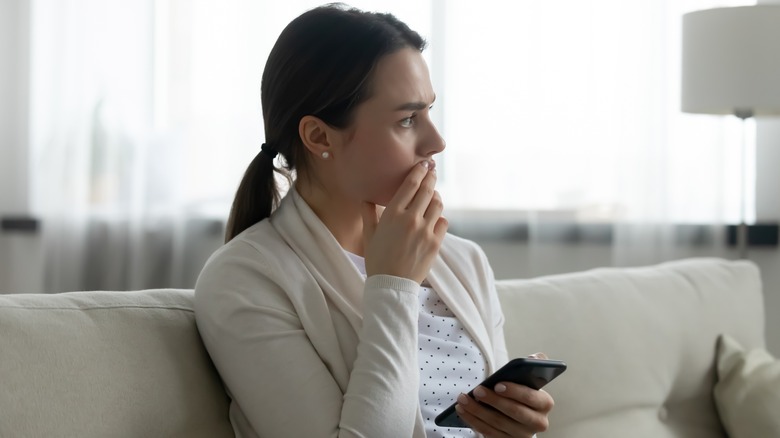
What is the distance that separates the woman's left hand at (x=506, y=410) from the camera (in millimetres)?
1362

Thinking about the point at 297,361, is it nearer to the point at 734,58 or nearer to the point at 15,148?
the point at 734,58

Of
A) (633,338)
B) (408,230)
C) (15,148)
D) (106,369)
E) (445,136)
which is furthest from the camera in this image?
(15,148)

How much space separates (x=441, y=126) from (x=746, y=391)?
1.87 m

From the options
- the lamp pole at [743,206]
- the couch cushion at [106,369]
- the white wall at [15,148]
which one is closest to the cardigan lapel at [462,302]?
the couch cushion at [106,369]

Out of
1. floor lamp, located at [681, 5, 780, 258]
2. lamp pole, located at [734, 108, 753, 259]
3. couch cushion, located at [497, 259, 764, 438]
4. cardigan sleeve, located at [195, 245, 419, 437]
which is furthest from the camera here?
lamp pole, located at [734, 108, 753, 259]

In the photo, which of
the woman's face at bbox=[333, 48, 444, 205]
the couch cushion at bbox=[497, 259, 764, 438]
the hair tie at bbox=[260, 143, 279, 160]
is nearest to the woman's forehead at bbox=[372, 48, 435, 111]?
the woman's face at bbox=[333, 48, 444, 205]

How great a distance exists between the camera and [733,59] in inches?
115

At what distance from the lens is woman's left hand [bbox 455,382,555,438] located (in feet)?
4.47

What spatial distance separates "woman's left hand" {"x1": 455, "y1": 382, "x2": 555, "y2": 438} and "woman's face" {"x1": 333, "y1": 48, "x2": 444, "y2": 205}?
340 millimetres

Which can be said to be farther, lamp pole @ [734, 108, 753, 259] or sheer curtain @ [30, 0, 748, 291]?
sheer curtain @ [30, 0, 748, 291]

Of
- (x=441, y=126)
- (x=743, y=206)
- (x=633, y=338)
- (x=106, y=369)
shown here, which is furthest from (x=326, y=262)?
(x=441, y=126)

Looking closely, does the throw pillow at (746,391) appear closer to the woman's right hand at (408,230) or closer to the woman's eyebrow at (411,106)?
the woman's right hand at (408,230)

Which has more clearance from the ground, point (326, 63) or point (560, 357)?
point (326, 63)

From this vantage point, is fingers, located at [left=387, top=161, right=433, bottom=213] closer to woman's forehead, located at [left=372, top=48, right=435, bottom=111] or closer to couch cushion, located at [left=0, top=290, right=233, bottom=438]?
woman's forehead, located at [left=372, top=48, right=435, bottom=111]
